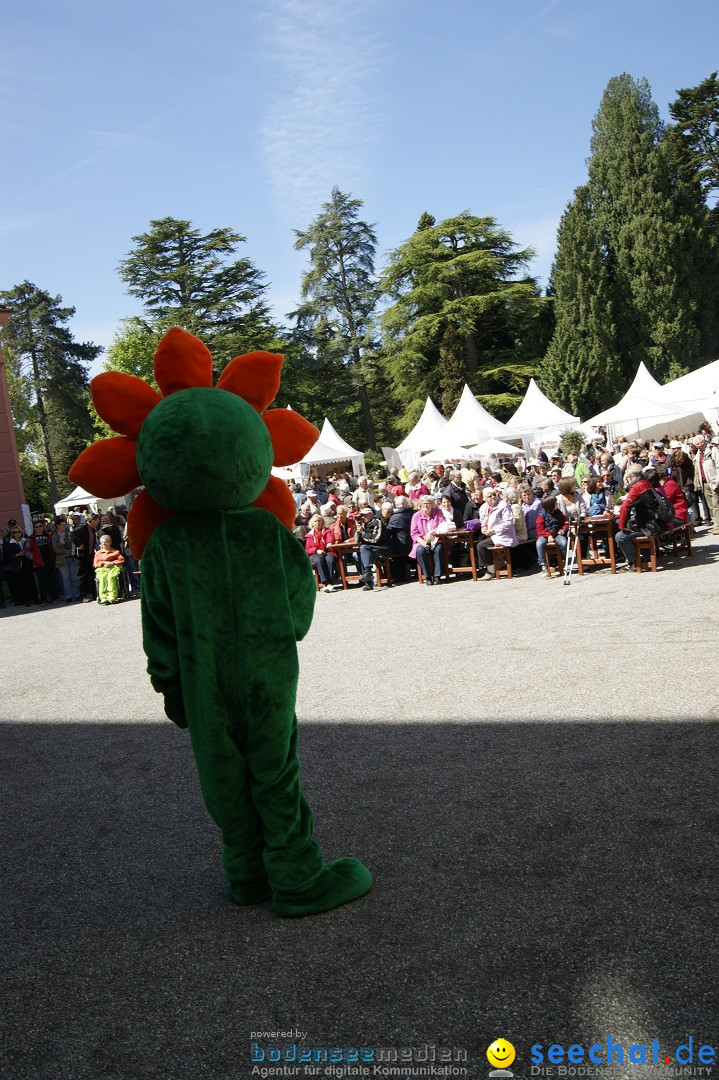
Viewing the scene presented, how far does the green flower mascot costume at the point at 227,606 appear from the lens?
3.36 metres

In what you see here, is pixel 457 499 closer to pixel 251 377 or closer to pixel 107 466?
pixel 251 377

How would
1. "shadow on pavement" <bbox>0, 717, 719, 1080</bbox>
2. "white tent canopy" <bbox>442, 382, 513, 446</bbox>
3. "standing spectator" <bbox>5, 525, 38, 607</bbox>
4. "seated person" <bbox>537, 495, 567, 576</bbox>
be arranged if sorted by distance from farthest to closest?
"white tent canopy" <bbox>442, 382, 513, 446</bbox> → "standing spectator" <bbox>5, 525, 38, 607</bbox> → "seated person" <bbox>537, 495, 567, 576</bbox> → "shadow on pavement" <bbox>0, 717, 719, 1080</bbox>

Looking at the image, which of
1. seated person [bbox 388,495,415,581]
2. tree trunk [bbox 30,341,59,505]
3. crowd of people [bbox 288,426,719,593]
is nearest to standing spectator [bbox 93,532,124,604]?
crowd of people [bbox 288,426,719,593]

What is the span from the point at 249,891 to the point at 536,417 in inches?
956

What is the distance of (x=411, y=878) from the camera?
3672mm

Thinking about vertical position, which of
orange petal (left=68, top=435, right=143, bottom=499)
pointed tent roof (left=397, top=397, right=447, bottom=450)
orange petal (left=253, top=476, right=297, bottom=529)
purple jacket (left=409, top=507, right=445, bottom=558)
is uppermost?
pointed tent roof (left=397, top=397, right=447, bottom=450)

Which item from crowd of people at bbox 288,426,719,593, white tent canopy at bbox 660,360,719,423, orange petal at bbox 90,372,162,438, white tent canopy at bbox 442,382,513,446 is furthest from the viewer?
white tent canopy at bbox 442,382,513,446

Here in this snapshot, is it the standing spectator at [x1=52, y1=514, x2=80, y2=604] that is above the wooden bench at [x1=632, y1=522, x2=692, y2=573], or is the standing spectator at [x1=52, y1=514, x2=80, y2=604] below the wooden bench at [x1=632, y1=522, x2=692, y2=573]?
above

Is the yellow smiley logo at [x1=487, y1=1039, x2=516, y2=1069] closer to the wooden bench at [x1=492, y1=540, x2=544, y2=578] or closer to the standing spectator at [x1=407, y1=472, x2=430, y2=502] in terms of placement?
the wooden bench at [x1=492, y1=540, x2=544, y2=578]

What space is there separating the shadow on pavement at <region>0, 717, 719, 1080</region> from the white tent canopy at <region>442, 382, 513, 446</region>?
64.2ft

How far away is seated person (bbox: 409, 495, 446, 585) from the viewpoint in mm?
12609

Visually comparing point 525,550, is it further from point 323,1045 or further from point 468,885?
point 323,1045

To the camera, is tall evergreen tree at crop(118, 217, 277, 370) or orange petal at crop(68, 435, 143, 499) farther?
tall evergreen tree at crop(118, 217, 277, 370)

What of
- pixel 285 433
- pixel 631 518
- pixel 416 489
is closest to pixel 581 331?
pixel 416 489
